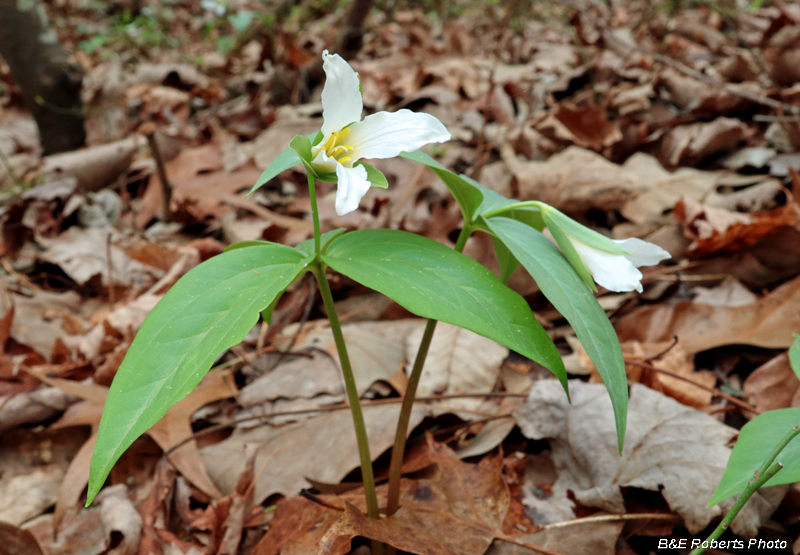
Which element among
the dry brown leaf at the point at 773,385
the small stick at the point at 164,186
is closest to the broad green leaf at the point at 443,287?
the dry brown leaf at the point at 773,385

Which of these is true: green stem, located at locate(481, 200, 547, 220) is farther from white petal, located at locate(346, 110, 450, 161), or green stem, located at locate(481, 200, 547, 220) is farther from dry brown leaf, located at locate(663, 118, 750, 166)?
dry brown leaf, located at locate(663, 118, 750, 166)

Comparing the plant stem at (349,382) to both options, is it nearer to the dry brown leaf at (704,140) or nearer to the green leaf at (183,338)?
the green leaf at (183,338)

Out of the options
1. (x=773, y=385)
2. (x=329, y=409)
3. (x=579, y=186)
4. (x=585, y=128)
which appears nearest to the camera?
(x=773, y=385)

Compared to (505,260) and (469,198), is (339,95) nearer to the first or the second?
(469,198)

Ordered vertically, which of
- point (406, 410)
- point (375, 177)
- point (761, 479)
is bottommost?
point (406, 410)

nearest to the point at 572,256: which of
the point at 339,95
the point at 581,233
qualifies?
the point at 581,233

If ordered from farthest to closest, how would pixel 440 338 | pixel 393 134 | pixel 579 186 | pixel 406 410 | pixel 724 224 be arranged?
pixel 579 186 < pixel 724 224 < pixel 440 338 < pixel 406 410 < pixel 393 134

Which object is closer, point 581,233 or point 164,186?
point 581,233

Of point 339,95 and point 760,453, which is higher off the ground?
point 339,95
